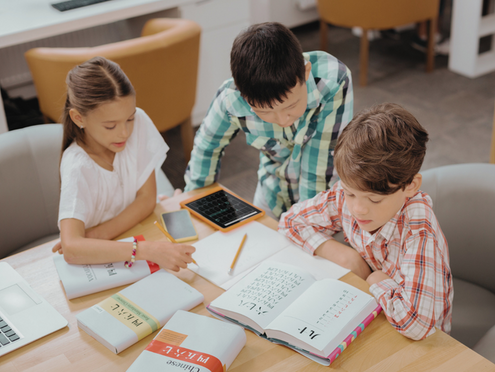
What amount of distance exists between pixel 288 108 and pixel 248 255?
0.37 metres

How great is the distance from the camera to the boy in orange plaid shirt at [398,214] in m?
1.04

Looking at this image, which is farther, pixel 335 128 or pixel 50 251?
pixel 335 128

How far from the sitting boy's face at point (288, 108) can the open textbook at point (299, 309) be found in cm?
37

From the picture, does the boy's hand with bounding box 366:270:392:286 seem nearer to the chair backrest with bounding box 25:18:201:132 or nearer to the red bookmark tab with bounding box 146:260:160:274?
the red bookmark tab with bounding box 146:260:160:274

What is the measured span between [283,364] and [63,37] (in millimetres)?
2972

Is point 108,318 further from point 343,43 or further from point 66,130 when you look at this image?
point 343,43

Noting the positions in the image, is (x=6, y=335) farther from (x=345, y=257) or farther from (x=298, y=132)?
(x=298, y=132)

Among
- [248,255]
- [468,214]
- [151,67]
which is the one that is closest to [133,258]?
[248,255]

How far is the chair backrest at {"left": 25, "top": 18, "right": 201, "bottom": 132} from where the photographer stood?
2322 mm

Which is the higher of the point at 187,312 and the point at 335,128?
the point at 335,128

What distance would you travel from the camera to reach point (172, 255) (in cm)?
121

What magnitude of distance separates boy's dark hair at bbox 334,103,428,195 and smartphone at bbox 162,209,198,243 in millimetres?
450

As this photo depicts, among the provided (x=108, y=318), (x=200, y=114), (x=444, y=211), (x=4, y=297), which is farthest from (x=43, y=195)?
(x=200, y=114)

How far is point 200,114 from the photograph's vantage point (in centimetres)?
329
